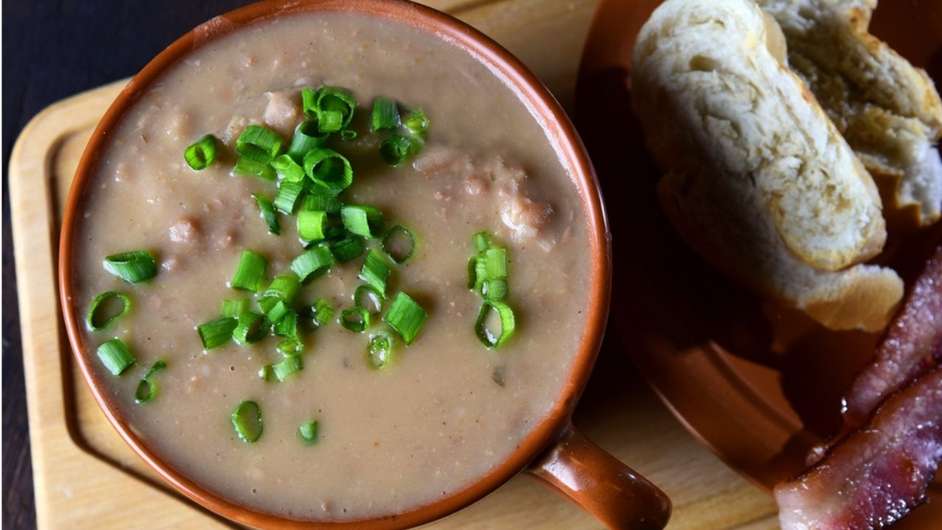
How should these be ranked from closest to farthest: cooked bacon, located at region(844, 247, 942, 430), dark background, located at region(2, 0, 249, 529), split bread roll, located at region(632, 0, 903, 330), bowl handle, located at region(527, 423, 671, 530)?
bowl handle, located at region(527, 423, 671, 530)
split bread roll, located at region(632, 0, 903, 330)
cooked bacon, located at region(844, 247, 942, 430)
dark background, located at region(2, 0, 249, 529)

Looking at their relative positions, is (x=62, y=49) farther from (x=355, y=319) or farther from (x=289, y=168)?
(x=355, y=319)

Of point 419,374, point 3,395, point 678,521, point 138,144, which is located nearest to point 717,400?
point 678,521

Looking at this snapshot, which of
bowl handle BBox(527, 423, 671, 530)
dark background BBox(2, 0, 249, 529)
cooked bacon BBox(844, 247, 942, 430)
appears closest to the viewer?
bowl handle BBox(527, 423, 671, 530)

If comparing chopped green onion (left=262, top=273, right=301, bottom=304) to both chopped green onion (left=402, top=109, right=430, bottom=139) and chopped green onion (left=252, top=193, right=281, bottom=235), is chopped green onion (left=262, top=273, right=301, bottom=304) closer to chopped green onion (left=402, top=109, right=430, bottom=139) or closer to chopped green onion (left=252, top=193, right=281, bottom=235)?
chopped green onion (left=252, top=193, right=281, bottom=235)

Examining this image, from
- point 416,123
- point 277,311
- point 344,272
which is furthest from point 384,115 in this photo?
point 277,311

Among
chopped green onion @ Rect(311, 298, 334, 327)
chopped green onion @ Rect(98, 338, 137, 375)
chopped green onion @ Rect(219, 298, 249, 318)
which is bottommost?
chopped green onion @ Rect(98, 338, 137, 375)

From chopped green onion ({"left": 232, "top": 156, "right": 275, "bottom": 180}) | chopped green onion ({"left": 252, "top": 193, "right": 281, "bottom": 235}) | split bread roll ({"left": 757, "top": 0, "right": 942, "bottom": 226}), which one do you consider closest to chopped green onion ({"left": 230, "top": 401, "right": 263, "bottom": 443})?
chopped green onion ({"left": 252, "top": 193, "right": 281, "bottom": 235})

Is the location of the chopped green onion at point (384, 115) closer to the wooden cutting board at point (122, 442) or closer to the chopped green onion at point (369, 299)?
the chopped green onion at point (369, 299)

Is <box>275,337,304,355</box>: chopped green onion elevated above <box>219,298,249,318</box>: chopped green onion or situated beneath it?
situated beneath

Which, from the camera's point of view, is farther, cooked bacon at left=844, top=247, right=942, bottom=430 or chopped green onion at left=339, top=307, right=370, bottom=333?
cooked bacon at left=844, top=247, right=942, bottom=430
